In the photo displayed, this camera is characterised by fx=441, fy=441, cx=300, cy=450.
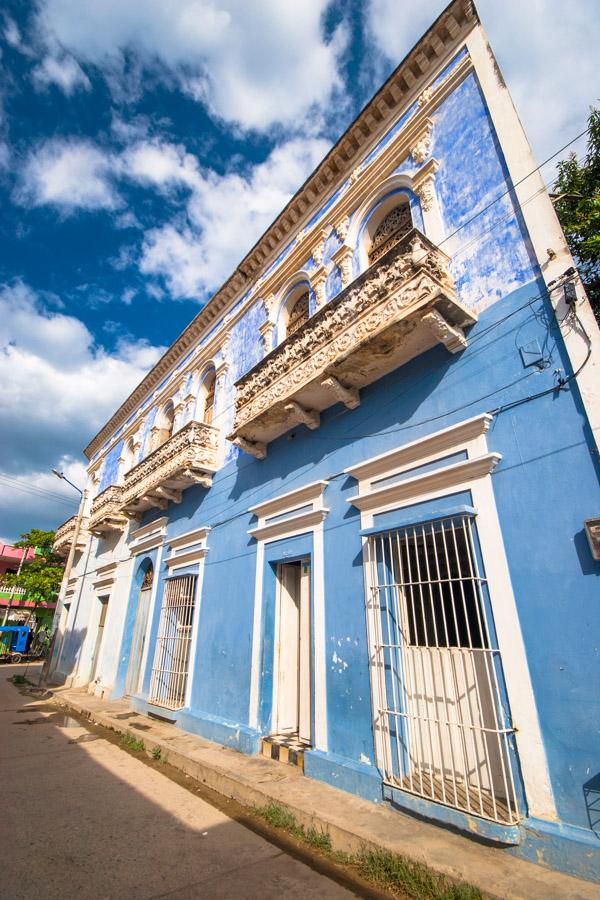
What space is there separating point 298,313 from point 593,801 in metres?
7.53

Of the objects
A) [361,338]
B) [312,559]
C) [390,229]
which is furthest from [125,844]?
[390,229]

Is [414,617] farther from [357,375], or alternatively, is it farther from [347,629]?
[357,375]

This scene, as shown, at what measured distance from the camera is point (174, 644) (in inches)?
345

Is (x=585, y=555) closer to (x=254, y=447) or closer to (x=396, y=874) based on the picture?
(x=396, y=874)

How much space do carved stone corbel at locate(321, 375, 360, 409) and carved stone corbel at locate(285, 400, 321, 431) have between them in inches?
26.1

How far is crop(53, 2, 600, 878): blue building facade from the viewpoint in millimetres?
3469

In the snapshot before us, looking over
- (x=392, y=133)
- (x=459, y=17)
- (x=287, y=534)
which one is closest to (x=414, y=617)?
(x=287, y=534)

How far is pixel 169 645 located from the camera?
354 inches

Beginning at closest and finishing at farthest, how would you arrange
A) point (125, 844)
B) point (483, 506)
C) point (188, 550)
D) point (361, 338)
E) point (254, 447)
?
point (125, 844) < point (483, 506) < point (361, 338) < point (254, 447) < point (188, 550)

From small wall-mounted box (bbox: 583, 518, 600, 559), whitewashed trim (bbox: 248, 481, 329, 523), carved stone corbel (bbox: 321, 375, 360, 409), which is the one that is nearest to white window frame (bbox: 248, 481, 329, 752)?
whitewashed trim (bbox: 248, 481, 329, 523)

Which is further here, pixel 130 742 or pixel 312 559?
pixel 130 742

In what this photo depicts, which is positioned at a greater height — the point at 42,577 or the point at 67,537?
the point at 67,537

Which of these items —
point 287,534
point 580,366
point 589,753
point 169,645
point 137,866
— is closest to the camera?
point 589,753

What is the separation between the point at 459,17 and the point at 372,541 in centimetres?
696
